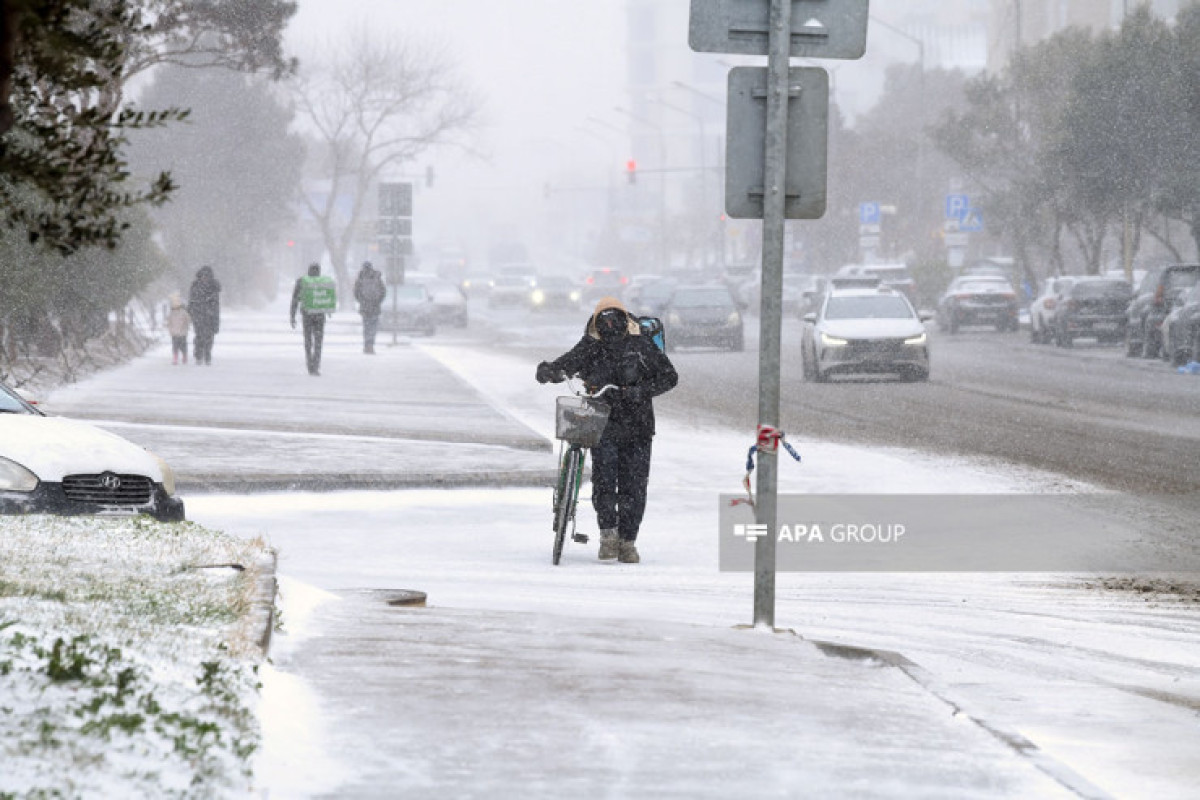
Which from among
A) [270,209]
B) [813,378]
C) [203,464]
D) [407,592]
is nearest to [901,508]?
[203,464]

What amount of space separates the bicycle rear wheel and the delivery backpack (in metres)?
20.0

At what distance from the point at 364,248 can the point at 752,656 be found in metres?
110

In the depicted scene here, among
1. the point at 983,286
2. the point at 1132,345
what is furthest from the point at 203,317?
the point at 983,286

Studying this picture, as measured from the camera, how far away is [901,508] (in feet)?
48.4

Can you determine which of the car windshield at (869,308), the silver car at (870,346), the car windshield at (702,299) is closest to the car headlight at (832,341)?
the silver car at (870,346)

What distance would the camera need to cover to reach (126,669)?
19.0 ft

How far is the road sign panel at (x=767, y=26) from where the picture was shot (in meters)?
7.79

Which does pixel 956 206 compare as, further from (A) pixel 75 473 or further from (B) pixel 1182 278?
(A) pixel 75 473

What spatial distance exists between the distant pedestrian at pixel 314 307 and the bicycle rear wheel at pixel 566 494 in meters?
19.5

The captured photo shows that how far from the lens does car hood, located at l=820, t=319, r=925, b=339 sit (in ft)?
102

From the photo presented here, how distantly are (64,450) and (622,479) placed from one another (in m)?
3.09

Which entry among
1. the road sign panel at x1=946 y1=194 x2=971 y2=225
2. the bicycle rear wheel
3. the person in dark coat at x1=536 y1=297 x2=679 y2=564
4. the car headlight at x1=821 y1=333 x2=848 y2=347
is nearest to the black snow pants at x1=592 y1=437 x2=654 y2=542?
the person in dark coat at x1=536 y1=297 x2=679 y2=564

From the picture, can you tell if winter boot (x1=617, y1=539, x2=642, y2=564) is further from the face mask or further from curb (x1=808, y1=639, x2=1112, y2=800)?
curb (x1=808, y1=639, x2=1112, y2=800)

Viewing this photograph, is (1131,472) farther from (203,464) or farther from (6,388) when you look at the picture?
(6,388)
